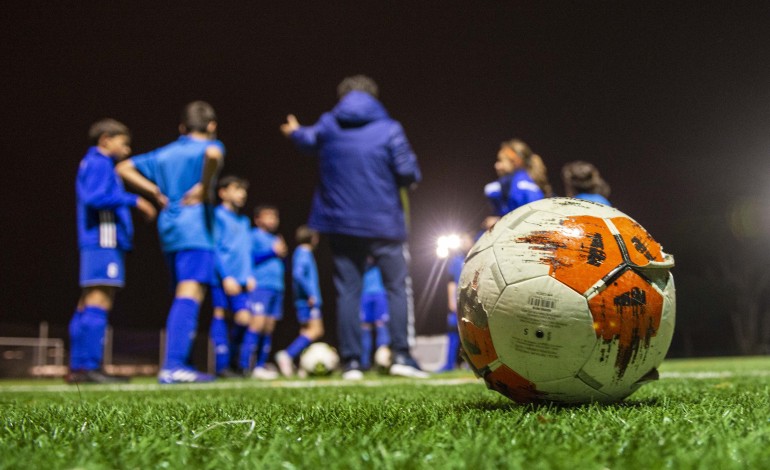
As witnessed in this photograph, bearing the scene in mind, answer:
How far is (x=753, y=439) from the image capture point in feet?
3.80

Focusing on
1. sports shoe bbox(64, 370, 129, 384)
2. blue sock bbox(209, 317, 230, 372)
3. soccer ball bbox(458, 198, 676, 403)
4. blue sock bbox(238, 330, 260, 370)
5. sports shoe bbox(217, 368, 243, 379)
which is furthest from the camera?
blue sock bbox(238, 330, 260, 370)

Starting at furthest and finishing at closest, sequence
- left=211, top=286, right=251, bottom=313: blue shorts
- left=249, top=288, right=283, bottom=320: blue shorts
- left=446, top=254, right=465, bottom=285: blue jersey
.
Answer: left=446, top=254, right=465, bottom=285: blue jersey, left=249, top=288, right=283, bottom=320: blue shorts, left=211, top=286, right=251, bottom=313: blue shorts

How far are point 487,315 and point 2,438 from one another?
128 centimetres

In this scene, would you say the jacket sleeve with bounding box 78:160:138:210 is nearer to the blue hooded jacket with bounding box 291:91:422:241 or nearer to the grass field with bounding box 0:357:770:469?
the blue hooded jacket with bounding box 291:91:422:241

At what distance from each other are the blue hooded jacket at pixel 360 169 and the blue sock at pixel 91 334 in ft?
5.65

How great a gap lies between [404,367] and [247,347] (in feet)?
11.8

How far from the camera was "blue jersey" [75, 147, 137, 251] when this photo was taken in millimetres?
4559

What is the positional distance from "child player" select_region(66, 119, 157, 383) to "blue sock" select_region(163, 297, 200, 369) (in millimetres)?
476

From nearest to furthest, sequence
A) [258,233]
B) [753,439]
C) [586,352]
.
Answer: [753,439]
[586,352]
[258,233]

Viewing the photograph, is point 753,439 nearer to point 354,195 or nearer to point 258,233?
point 354,195

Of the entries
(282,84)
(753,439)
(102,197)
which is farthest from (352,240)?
(282,84)

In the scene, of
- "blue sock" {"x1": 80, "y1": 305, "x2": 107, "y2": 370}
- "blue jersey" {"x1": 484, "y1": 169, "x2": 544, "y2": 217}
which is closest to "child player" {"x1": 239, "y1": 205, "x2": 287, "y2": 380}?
"blue sock" {"x1": 80, "y1": 305, "x2": 107, "y2": 370}

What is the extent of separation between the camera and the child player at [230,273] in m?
6.39

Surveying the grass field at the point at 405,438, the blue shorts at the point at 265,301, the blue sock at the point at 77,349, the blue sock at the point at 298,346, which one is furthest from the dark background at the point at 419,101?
the grass field at the point at 405,438
